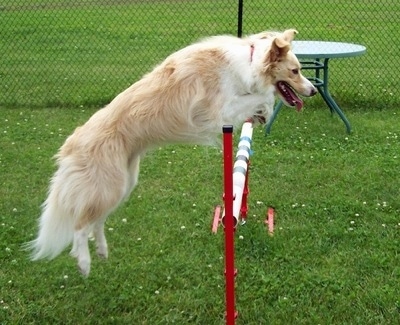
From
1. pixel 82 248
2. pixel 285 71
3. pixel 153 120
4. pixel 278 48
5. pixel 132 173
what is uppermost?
pixel 278 48

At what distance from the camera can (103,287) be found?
4125 millimetres

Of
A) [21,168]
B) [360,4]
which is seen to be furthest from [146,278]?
[360,4]

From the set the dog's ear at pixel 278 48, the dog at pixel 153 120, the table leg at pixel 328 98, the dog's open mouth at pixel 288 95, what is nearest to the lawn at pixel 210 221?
the table leg at pixel 328 98

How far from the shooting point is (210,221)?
16.5 ft

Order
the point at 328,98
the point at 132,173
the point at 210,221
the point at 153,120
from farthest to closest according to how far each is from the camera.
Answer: the point at 328,98
the point at 210,221
the point at 132,173
the point at 153,120

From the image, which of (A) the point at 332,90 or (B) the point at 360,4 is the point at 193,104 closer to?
(A) the point at 332,90

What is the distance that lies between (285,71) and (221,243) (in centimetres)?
147

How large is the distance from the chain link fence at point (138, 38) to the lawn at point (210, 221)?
0.22 ft

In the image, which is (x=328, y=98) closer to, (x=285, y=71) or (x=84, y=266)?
(x=285, y=71)

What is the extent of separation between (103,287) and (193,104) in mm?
1416

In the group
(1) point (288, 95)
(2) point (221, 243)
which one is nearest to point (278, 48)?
(1) point (288, 95)

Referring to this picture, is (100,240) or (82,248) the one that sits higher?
(82,248)

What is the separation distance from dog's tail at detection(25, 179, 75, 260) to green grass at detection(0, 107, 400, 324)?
330 millimetres

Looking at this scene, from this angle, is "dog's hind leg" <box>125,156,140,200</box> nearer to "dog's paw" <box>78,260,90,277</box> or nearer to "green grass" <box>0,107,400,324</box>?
"dog's paw" <box>78,260,90,277</box>
